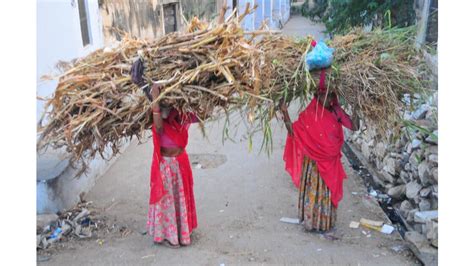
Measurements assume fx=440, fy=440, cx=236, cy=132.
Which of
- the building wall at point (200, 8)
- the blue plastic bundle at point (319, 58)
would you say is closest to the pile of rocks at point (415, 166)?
the blue plastic bundle at point (319, 58)

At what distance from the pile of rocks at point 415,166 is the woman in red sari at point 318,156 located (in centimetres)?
33

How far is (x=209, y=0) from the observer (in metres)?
13.6

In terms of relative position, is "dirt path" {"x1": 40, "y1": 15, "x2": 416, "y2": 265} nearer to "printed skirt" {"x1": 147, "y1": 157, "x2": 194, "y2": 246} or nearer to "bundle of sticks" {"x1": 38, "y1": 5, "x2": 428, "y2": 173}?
"printed skirt" {"x1": 147, "y1": 157, "x2": 194, "y2": 246}

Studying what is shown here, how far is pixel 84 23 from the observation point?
5.94 metres

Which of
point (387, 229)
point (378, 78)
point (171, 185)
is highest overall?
point (378, 78)

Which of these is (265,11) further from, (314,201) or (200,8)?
(314,201)

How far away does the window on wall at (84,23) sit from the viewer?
584 centimetres

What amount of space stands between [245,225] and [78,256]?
1652mm

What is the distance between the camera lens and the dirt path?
3.96m

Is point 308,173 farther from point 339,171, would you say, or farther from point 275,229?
point 275,229

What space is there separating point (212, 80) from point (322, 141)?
1295 mm

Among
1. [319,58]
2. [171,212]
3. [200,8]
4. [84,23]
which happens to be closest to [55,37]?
[84,23]

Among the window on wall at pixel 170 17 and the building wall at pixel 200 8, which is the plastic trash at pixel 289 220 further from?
the building wall at pixel 200 8

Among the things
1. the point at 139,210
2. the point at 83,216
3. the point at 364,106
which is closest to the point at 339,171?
the point at 364,106
